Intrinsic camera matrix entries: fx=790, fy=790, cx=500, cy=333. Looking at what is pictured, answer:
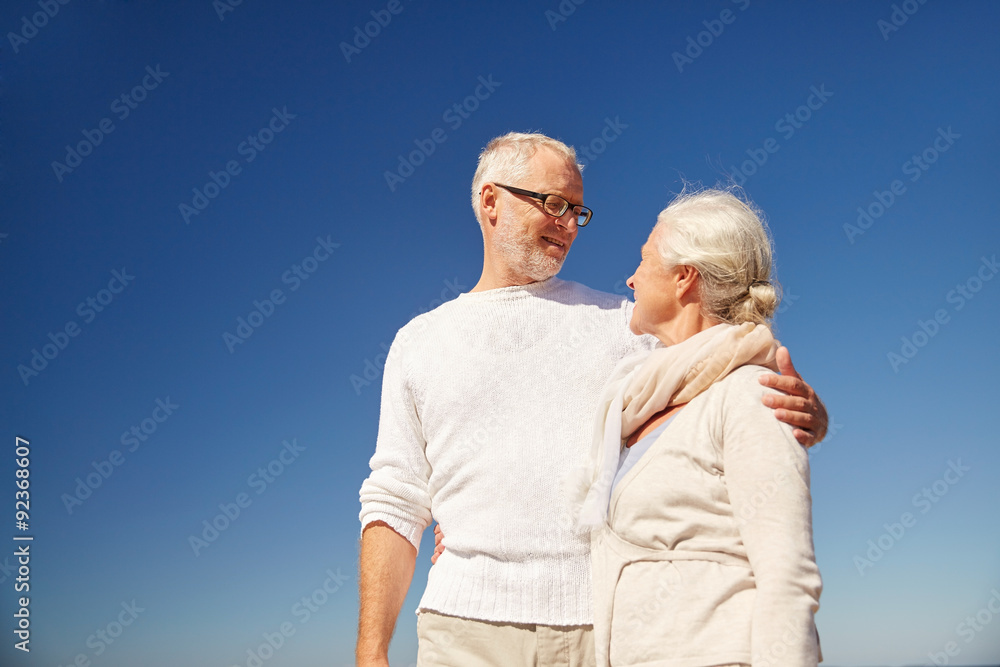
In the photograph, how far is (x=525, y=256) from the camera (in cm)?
353

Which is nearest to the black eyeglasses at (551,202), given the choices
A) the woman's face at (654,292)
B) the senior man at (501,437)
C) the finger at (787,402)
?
the senior man at (501,437)

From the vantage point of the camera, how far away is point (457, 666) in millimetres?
2943

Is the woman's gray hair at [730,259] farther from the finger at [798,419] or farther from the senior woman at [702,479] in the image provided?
the finger at [798,419]

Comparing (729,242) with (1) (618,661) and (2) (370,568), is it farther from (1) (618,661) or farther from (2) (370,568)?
(2) (370,568)

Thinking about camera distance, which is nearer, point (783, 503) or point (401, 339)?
point (783, 503)

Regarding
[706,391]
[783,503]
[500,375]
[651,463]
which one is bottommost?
[783,503]

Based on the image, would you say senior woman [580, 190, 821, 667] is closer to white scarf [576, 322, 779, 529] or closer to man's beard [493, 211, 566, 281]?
white scarf [576, 322, 779, 529]

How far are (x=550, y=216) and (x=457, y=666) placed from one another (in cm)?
190

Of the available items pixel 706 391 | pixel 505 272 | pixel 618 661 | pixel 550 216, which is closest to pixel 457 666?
pixel 618 661

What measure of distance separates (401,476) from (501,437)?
54cm

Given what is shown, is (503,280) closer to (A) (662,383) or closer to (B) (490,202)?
(B) (490,202)

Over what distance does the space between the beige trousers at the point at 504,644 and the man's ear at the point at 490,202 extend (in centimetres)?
176

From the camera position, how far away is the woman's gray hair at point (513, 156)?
360cm

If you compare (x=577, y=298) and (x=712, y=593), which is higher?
(x=577, y=298)
